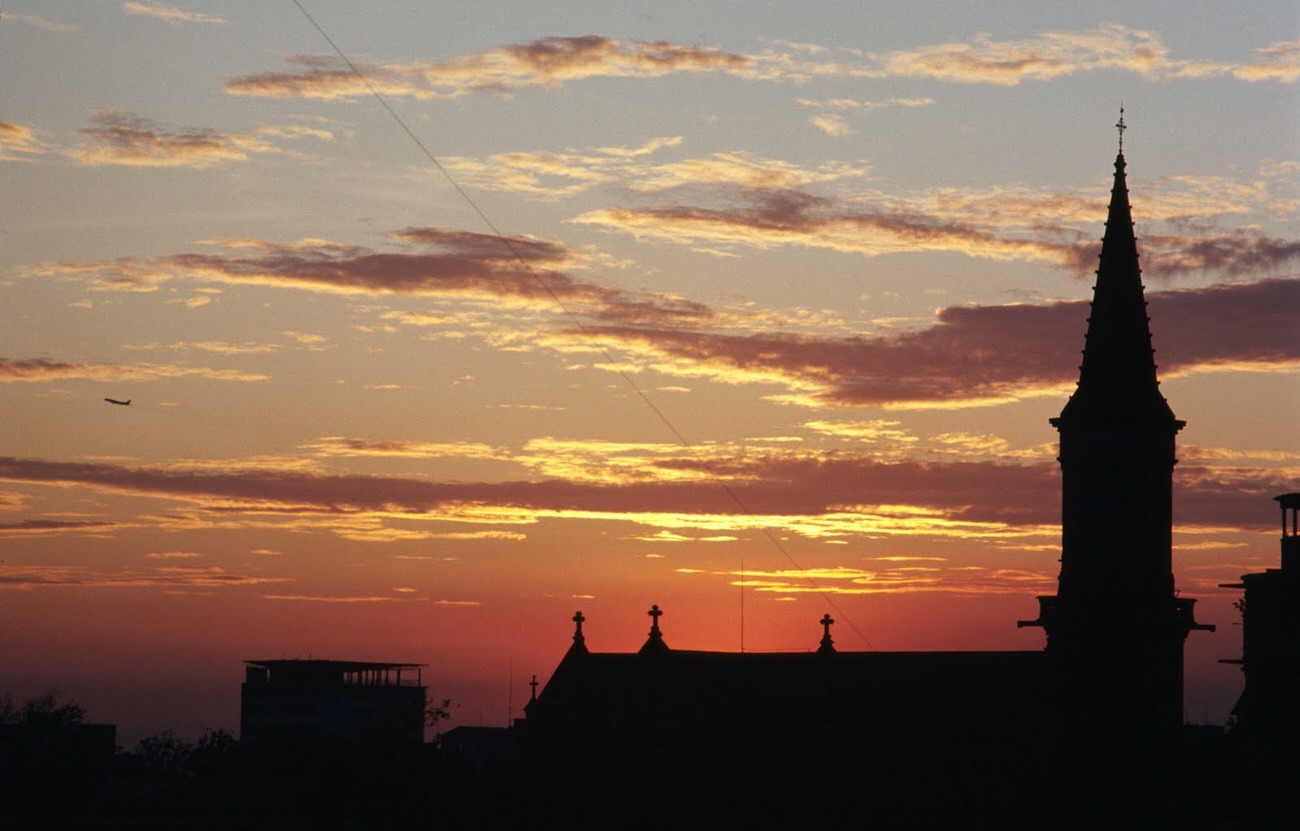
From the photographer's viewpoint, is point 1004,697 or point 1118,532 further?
point 1004,697

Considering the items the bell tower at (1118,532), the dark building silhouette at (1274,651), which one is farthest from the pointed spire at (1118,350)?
the dark building silhouette at (1274,651)

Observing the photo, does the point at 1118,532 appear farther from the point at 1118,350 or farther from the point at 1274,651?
the point at 1274,651

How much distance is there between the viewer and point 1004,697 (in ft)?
249

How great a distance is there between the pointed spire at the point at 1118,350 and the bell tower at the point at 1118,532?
0.03m

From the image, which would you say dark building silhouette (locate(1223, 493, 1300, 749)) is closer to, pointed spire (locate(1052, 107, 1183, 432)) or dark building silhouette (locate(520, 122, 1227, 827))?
dark building silhouette (locate(520, 122, 1227, 827))

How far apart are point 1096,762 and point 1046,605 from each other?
635 centimetres

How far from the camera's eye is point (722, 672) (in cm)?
8456

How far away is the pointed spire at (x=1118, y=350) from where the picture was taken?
6425 centimetres

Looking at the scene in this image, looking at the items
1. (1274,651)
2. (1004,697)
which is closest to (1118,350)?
(1004,697)

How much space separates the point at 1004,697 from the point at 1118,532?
1460cm

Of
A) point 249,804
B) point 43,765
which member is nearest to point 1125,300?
point 249,804

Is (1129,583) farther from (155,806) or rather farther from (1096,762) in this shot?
(155,806)

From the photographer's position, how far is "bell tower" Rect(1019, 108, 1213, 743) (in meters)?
63.6

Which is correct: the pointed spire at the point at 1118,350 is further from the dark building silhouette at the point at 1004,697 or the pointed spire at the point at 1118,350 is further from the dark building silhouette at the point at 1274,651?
the dark building silhouette at the point at 1274,651
